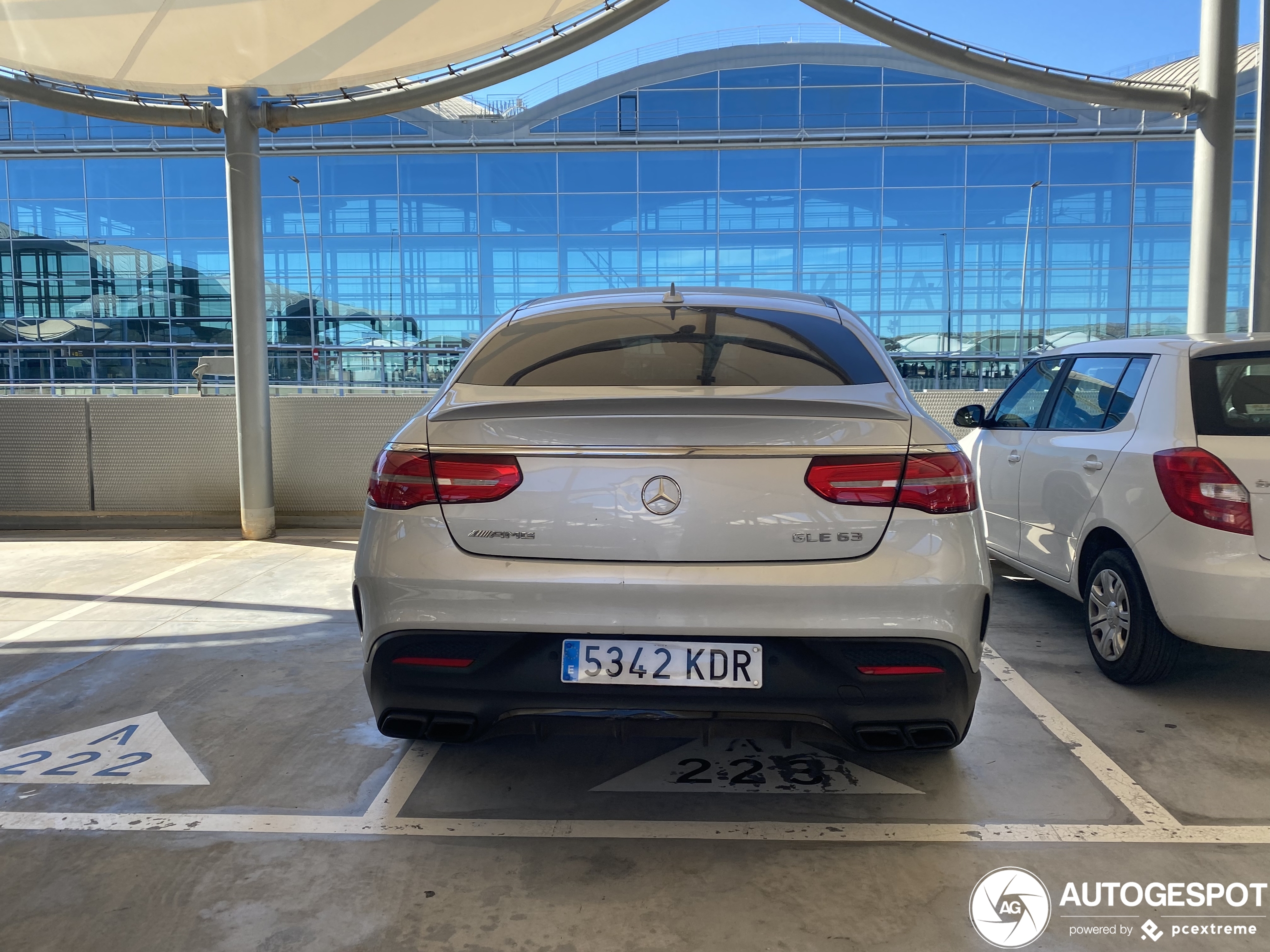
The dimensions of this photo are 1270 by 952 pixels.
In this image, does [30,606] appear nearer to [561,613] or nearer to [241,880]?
[241,880]

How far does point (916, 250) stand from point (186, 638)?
2366 cm

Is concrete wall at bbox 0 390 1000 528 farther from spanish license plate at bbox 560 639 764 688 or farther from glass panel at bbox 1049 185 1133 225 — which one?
glass panel at bbox 1049 185 1133 225

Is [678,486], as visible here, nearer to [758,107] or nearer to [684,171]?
[684,171]

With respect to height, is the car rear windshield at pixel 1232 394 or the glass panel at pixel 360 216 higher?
the glass panel at pixel 360 216

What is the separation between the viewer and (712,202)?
24.9m

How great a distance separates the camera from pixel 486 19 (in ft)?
26.7

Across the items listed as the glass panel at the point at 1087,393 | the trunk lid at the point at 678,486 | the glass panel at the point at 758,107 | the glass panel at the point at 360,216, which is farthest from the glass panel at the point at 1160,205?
the trunk lid at the point at 678,486

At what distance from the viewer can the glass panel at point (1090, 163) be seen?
24.2 meters

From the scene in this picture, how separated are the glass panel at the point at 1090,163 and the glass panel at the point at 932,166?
2.45 m

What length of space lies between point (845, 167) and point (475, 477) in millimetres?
24562

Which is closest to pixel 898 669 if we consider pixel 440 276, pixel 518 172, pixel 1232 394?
pixel 1232 394

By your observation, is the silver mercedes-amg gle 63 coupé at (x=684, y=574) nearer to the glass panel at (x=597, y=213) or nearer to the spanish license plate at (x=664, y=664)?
the spanish license plate at (x=664, y=664)

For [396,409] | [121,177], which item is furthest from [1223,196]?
[121,177]

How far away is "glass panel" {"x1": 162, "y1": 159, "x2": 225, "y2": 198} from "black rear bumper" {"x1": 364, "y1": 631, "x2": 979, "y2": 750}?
2749 centimetres
